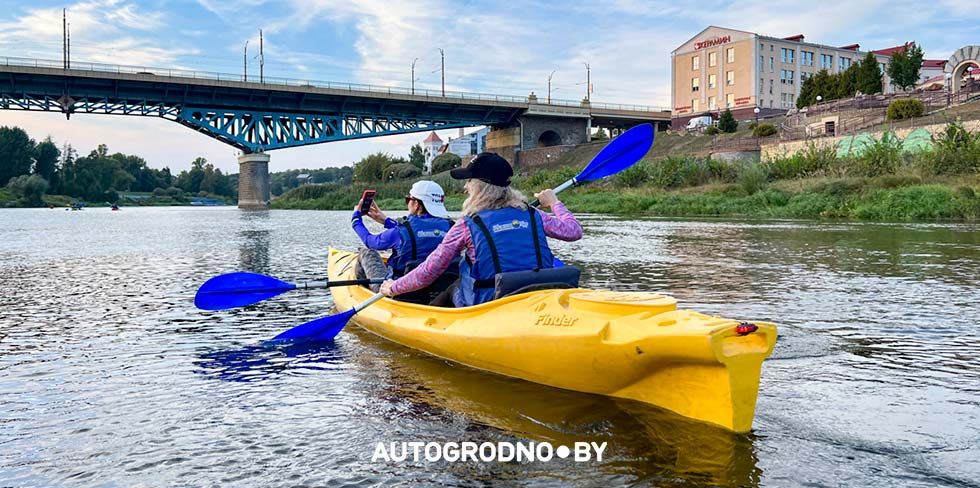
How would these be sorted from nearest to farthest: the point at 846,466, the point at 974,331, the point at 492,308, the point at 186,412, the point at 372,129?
the point at 846,466 < the point at 186,412 < the point at 492,308 < the point at 974,331 < the point at 372,129

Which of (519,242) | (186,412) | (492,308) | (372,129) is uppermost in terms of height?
(372,129)

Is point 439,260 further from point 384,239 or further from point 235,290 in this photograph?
point 235,290

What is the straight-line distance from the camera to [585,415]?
4.82m

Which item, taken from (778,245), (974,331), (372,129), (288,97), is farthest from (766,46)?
(974,331)

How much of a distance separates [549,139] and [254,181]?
28.3 m

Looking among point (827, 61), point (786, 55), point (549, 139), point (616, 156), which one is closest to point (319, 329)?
point (616, 156)

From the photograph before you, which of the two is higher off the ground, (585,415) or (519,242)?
(519,242)

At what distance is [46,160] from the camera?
9950cm

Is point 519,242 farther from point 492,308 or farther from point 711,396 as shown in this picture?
point 711,396

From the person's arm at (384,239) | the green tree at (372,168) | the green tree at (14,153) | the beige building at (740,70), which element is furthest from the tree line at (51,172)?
the person's arm at (384,239)

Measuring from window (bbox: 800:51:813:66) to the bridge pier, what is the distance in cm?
5704

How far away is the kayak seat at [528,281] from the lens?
5496 mm

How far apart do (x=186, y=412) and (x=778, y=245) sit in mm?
14788

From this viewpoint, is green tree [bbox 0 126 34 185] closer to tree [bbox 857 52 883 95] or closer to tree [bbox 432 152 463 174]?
tree [bbox 432 152 463 174]
